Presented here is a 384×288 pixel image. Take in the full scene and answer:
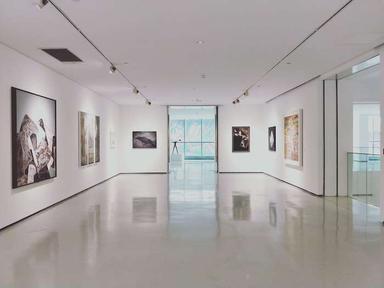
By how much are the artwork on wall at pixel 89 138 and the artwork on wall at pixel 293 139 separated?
22.8 ft

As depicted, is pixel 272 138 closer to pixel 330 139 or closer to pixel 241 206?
pixel 330 139

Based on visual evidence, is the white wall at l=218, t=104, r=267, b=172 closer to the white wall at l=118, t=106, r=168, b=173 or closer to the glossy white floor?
the white wall at l=118, t=106, r=168, b=173

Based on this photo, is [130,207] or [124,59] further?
[130,207]

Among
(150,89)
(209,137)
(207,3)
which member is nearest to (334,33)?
(207,3)

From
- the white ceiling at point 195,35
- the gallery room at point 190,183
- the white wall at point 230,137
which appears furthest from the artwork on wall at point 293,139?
the white wall at point 230,137

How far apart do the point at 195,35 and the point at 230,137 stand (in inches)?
482

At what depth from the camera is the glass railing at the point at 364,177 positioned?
30.7 ft

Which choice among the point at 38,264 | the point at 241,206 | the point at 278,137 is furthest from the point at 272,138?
the point at 38,264

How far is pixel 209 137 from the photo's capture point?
103 ft

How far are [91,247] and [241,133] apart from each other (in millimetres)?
13546

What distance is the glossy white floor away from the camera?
4211 millimetres

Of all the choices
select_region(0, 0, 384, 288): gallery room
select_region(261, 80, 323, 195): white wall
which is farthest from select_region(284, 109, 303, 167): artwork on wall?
select_region(261, 80, 323, 195): white wall

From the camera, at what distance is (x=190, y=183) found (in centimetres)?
1410

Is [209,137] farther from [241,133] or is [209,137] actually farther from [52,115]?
[52,115]
